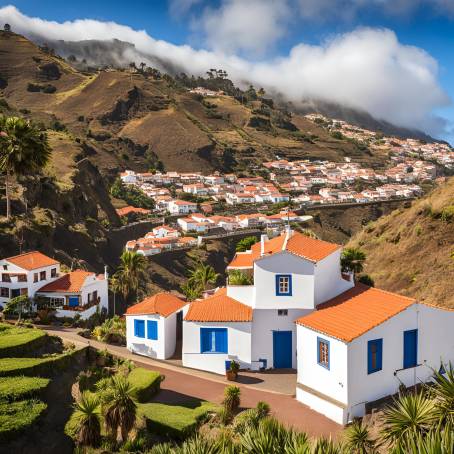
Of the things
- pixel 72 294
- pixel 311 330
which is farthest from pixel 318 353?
pixel 72 294

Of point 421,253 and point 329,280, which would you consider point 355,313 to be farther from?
point 421,253

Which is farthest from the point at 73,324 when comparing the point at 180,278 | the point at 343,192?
the point at 343,192

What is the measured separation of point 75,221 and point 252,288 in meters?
47.7

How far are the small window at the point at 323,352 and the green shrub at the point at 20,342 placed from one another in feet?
36.2

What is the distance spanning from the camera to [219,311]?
925 inches

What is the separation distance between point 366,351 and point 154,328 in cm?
1092

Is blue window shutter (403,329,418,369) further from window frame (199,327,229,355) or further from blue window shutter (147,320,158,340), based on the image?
blue window shutter (147,320,158,340)

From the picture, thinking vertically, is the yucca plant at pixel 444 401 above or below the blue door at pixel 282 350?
above

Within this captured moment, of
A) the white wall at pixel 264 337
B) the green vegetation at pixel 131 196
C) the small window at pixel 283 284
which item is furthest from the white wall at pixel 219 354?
the green vegetation at pixel 131 196

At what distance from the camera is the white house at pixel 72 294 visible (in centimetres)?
3400

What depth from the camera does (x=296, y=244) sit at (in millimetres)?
24062

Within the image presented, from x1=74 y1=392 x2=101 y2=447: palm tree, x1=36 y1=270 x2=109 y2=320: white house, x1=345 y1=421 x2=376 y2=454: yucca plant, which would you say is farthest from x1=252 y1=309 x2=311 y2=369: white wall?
x1=36 y1=270 x2=109 y2=320: white house

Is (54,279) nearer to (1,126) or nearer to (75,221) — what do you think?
(1,126)

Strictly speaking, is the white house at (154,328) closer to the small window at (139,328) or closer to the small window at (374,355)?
the small window at (139,328)
